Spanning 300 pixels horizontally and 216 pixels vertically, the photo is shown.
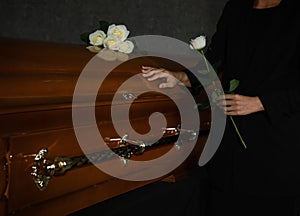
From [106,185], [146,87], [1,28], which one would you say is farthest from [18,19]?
[106,185]

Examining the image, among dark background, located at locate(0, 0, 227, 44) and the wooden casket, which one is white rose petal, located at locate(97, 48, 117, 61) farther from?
dark background, located at locate(0, 0, 227, 44)

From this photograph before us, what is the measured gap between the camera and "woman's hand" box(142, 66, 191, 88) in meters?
1.24

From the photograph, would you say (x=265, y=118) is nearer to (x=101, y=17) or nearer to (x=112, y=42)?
(x=112, y=42)

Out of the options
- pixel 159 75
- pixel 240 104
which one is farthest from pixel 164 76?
pixel 240 104

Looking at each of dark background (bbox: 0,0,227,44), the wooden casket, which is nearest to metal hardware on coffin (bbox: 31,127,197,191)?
the wooden casket

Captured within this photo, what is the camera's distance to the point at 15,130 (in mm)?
688

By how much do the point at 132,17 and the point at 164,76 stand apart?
88 cm

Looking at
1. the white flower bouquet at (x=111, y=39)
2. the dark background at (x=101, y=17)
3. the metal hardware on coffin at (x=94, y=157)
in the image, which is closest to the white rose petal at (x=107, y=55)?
the white flower bouquet at (x=111, y=39)

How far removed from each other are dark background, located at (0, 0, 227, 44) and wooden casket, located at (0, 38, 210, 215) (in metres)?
0.72

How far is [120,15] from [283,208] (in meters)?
1.34

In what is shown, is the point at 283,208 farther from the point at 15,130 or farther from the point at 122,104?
the point at 15,130

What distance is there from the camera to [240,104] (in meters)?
1.18

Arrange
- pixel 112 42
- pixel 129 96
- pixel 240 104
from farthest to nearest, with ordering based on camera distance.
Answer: pixel 112 42, pixel 240 104, pixel 129 96

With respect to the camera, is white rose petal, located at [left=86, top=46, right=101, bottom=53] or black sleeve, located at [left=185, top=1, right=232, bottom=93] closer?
white rose petal, located at [left=86, top=46, right=101, bottom=53]
